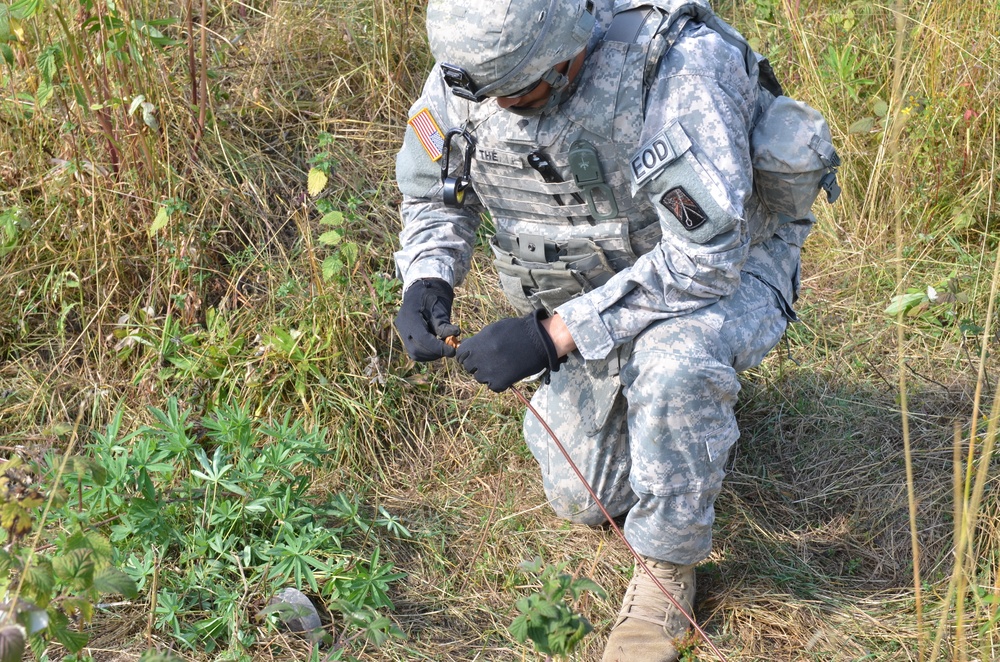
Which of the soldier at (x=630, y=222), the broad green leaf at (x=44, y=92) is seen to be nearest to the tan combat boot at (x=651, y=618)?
the soldier at (x=630, y=222)

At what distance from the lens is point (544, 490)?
122 inches

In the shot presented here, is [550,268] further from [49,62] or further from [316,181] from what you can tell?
[49,62]

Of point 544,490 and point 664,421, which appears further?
point 544,490

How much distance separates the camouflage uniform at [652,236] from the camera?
2.30 metres

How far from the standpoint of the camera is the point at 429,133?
2.65 meters

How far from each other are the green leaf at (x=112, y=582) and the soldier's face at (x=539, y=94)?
1405mm

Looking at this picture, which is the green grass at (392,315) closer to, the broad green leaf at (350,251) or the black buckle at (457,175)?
the broad green leaf at (350,251)

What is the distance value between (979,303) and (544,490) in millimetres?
1771

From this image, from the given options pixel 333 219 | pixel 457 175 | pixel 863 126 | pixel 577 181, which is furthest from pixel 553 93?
pixel 863 126

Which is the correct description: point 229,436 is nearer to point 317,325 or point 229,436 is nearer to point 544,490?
point 317,325

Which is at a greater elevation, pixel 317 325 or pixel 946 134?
pixel 946 134

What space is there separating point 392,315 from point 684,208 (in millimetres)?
1428

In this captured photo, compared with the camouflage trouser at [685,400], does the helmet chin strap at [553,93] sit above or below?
above

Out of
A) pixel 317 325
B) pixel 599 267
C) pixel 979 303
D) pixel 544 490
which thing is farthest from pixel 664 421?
pixel 979 303
